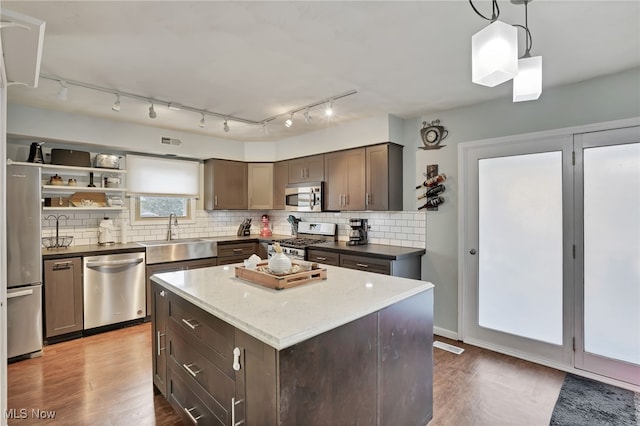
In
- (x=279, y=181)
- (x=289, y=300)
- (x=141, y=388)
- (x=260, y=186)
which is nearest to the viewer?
(x=289, y=300)

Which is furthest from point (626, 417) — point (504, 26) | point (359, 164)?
point (359, 164)

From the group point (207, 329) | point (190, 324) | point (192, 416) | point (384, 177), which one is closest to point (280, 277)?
point (207, 329)

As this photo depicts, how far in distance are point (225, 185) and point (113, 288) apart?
201 cm

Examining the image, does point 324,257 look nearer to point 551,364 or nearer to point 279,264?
point 279,264

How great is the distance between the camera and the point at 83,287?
354 cm

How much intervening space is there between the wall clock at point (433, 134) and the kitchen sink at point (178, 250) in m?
3.04

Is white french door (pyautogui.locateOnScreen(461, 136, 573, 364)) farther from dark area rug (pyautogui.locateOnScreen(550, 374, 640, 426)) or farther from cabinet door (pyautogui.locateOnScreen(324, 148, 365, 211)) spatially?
→ cabinet door (pyautogui.locateOnScreen(324, 148, 365, 211))

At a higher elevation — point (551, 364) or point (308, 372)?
point (308, 372)

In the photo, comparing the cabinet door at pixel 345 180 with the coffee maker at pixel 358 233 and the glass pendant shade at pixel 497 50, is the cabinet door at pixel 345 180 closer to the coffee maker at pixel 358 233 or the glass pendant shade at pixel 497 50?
the coffee maker at pixel 358 233

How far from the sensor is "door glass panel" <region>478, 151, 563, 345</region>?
9.64 ft

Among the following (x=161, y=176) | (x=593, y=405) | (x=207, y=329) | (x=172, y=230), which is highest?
(x=161, y=176)

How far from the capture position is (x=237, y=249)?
15.6ft

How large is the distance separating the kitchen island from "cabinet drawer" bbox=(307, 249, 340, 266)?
5.08ft

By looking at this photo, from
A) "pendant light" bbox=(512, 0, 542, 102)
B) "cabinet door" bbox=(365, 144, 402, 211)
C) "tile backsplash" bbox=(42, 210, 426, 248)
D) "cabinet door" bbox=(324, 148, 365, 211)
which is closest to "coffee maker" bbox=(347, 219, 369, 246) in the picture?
"tile backsplash" bbox=(42, 210, 426, 248)
